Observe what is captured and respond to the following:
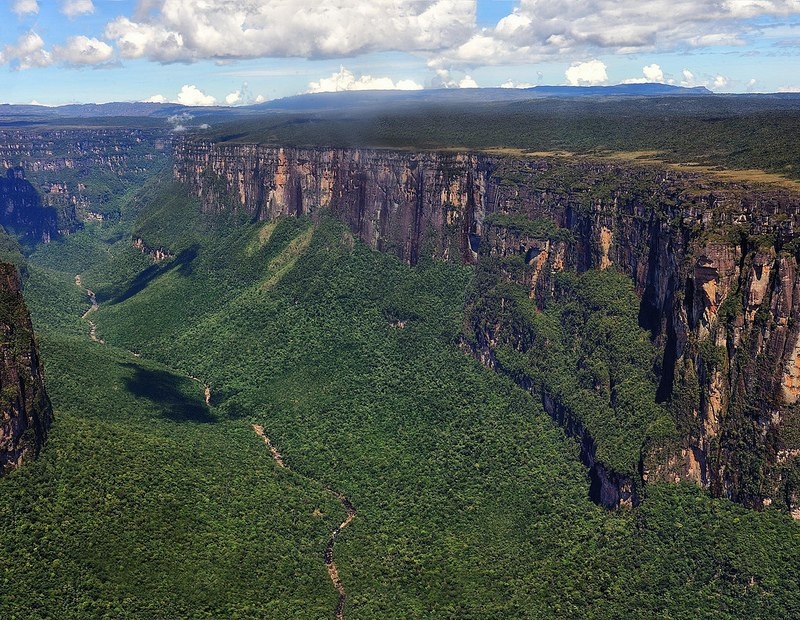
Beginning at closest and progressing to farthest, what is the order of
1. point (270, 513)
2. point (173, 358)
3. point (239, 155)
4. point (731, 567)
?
point (731, 567)
point (270, 513)
point (173, 358)
point (239, 155)

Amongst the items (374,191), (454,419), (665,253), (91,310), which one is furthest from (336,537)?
(91,310)

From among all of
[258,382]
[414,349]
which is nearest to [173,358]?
[258,382]

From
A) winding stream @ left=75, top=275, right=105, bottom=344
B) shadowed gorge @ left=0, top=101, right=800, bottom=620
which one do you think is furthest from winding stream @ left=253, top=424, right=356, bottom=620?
winding stream @ left=75, top=275, right=105, bottom=344

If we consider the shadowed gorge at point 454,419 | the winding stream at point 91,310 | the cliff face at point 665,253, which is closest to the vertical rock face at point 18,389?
the shadowed gorge at point 454,419

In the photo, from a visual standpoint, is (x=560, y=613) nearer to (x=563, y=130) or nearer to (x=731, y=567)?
(x=731, y=567)

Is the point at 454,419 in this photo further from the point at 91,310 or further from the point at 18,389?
the point at 91,310

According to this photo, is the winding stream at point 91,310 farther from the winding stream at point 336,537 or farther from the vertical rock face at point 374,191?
the winding stream at point 336,537

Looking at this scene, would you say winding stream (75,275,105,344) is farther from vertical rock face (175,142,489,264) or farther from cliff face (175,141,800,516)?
cliff face (175,141,800,516)
